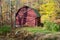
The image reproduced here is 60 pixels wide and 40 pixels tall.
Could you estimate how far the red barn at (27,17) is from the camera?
16.5 metres

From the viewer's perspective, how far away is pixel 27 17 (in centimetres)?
1716

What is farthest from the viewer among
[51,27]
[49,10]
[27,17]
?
[49,10]

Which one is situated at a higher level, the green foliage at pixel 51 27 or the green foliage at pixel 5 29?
the green foliage at pixel 51 27

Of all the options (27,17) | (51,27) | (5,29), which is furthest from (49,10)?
(51,27)

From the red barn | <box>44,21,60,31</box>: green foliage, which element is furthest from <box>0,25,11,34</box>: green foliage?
<box>44,21,60,31</box>: green foliage

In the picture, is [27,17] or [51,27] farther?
[27,17]

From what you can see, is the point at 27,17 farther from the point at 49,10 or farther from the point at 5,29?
the point at 5,29

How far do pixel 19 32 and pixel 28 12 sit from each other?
14.3ft

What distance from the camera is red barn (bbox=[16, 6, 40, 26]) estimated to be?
16516 millimetres

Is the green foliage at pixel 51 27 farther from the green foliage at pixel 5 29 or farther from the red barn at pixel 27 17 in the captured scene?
the red barn at pixel 27 17

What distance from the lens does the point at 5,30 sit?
1445cm

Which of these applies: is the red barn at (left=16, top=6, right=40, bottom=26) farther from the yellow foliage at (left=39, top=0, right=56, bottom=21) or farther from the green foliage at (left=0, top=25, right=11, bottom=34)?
the green foliage at (left=0, top=25, right=11, bottom=34)

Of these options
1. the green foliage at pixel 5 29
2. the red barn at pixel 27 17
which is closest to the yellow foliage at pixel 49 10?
the red barn at pixel 27 17

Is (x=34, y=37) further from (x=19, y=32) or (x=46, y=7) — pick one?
(x=46, y=7)
